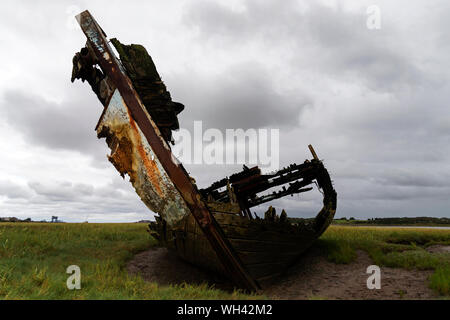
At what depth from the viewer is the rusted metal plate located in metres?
6.77

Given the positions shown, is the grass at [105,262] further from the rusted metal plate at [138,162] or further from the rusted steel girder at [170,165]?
the rusted metal plate at [138,162]

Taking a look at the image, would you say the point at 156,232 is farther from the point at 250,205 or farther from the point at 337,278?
the point at 337,278

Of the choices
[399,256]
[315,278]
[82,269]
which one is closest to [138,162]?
[82,269]

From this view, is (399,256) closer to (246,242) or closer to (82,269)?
(246,242)

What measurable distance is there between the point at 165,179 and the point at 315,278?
5.09 metres

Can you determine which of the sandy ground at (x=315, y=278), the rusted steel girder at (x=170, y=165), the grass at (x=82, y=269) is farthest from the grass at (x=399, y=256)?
the grass at (x=82, y=269)

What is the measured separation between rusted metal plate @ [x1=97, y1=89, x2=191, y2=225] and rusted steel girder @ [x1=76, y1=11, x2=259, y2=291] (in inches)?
4.9

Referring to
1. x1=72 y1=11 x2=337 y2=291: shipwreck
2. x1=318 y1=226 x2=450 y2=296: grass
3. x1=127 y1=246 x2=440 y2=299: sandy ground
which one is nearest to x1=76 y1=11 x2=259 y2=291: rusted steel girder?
x1=72 y1=11 x2=337 y2=291: shipwreck

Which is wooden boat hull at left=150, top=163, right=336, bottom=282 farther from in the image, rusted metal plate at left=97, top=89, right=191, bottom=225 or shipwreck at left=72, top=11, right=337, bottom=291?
rusted metal plate at left=97, top=89, right=191, bottom=225

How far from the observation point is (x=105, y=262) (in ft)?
26.1

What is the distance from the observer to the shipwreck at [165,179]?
6539 millimetres
